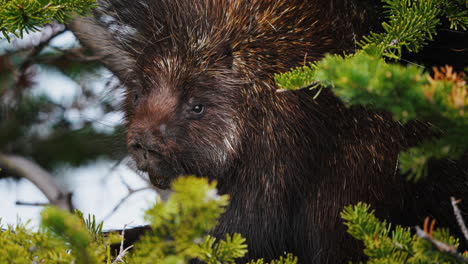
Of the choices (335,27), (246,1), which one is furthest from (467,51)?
(246,1)

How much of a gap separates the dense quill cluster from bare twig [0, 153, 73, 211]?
0.86 metres

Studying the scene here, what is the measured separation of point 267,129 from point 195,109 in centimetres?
32

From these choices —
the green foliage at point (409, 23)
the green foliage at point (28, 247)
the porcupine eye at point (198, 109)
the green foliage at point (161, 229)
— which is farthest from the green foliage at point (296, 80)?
the porcupine eye at point (198, 109)

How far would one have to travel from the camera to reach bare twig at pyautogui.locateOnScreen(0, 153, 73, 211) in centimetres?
308

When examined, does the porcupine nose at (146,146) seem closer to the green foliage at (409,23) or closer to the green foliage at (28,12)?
the green foliage at (28,12)

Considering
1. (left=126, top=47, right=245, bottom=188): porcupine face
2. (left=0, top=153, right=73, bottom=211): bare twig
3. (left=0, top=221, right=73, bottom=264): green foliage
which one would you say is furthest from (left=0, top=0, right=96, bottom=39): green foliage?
(left=0, top=153, right=73, bottom=211): bare twig

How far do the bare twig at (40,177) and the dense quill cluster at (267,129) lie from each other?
865mm

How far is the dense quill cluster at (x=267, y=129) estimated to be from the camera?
2252mm

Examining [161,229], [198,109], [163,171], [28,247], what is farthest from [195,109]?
[161,229]

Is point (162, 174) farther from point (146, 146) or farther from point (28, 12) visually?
point (28, 12)

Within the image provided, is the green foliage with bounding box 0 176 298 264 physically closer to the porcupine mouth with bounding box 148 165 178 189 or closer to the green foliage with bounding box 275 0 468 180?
the green foliage with bounding box 275 0 468 180

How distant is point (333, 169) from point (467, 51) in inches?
27.3

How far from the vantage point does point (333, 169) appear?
232cm

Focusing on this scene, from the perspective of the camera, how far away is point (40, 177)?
128 inches
